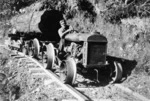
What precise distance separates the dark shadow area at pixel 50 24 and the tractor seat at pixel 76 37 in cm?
217

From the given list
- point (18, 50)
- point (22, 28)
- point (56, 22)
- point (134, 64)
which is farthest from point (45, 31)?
point (134, 64)

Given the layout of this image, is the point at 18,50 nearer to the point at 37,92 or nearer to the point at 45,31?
the point at 45,31

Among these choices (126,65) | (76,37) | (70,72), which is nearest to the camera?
(70,72)

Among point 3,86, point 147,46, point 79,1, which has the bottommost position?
point 3,86

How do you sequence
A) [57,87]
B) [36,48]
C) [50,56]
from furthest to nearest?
[36,48] < [50,56] < [57,87]

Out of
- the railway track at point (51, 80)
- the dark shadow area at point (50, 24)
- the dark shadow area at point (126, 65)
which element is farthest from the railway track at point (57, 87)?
the dark shadow area at point (50, 24)

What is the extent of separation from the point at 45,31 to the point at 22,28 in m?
2.22

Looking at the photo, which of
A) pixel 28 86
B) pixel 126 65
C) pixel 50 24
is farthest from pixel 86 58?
pixel 50 24

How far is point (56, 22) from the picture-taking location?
34.6 feet

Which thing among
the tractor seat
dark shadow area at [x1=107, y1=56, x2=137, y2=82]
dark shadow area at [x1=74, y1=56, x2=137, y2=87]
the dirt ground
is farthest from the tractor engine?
the dirt ground

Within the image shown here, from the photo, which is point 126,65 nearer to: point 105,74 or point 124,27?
point 105,74

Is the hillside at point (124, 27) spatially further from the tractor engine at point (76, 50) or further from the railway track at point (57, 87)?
the tractor engine at point (76, 50)

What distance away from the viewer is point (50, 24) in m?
10.4

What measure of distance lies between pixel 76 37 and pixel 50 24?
314 centimetres
